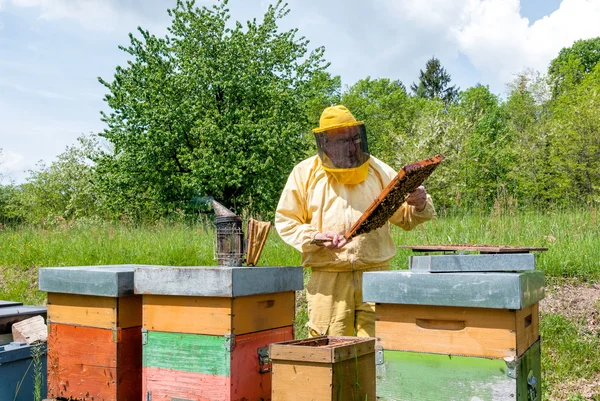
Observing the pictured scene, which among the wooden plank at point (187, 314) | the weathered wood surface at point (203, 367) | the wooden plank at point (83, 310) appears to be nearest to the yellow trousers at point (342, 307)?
the weathered wood surface at point (203, 367)

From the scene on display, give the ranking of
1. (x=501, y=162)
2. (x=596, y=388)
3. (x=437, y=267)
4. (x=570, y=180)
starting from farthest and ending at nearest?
(x=501, y=162) → (x=570, y=180) → (x=596, y=388) → (x=437, y=267)

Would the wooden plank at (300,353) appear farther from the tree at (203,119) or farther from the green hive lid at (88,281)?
the tree at (203,119)

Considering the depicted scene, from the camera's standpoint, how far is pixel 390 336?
235 centimetres

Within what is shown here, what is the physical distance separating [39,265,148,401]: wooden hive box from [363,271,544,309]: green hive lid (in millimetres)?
1429

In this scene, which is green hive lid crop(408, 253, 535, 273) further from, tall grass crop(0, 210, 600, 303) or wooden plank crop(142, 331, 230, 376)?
tall grass crop(0, 210, 600, 303)

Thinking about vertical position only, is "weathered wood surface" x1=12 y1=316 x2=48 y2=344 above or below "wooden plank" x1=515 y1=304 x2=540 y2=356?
below

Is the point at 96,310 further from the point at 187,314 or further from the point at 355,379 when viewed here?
the point at 355,379

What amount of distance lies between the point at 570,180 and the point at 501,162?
9.68 metres

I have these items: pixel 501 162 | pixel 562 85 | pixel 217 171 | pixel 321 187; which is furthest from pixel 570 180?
pixel 321 187

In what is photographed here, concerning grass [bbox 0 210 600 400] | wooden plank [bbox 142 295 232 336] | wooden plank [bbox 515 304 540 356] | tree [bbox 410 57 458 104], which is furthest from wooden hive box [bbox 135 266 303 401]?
tree [bbox 410 57 458 104]

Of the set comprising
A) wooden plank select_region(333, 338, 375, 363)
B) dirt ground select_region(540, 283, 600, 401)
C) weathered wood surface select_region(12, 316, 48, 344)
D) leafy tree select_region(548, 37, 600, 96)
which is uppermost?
leafy tree select_region(548, 37, 600, 96)

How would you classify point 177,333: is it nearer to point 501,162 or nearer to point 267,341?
point 267,341

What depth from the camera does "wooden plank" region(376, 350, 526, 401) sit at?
83.6 inches

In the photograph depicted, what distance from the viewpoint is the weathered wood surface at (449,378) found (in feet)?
6.95
